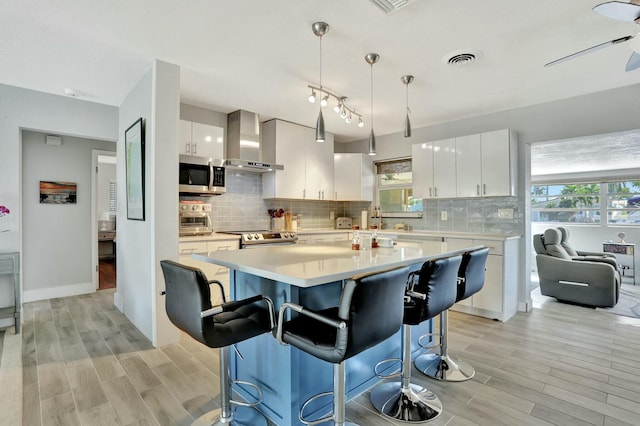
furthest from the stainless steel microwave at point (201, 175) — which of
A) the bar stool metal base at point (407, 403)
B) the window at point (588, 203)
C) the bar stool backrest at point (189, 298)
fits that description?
the window at point (588, 203)

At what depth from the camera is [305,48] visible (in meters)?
2.57

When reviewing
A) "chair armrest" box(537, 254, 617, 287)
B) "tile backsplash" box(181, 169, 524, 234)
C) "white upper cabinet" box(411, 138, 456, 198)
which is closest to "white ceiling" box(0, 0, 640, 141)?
"white upper cabinet" box(411, 138, 456, 198)

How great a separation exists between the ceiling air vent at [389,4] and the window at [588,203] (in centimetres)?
836

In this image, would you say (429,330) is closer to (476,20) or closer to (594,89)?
(476,20)

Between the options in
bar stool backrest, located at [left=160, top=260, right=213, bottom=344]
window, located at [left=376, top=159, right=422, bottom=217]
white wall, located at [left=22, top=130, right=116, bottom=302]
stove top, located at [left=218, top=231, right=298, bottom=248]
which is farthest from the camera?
window, located at [left=376, top=159, right=422, bottom=217]

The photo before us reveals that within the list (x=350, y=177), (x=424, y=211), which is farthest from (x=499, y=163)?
(x=350, y=177)

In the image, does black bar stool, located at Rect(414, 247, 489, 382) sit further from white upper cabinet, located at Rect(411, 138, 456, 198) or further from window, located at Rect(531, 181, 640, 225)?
window, located at Rect(531, 181, 640, 225)

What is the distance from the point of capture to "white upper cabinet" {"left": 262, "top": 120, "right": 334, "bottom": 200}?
4.61 m

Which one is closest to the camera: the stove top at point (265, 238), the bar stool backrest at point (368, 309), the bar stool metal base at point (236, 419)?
the bar stool backrest at point (368, 309)

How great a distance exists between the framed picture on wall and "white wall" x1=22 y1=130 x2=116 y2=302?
175cm

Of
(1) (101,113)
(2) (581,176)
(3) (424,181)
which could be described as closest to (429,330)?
(3) (424,181)

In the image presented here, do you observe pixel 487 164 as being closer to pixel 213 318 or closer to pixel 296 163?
pixel 296 163

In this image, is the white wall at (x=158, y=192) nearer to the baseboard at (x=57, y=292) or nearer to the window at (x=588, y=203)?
the baseboard at (x=57, y=292)

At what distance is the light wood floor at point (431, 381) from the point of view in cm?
195
